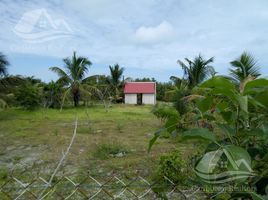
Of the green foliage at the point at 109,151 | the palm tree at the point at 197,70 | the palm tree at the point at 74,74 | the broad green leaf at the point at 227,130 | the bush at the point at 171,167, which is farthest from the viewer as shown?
the palm tree at the point at 74,74

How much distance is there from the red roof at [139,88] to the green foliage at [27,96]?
961cm

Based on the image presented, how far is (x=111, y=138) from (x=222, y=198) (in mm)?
6737

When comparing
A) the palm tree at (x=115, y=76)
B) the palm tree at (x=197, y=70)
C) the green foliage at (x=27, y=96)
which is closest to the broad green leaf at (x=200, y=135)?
the palm tree at (x=197, y=70)

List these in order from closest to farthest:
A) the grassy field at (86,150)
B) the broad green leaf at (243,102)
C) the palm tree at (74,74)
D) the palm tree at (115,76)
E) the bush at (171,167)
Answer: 1. the broad green leaf at (243,102)
2. the bush at (171,167)
3. the grassy field at (86,150)
4. the palm tree at (74,74)
5. the palm tree at (115,76)

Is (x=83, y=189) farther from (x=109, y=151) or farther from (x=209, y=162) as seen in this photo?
(x=109, y=151)

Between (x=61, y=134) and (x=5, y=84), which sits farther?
(x=5, y=84)

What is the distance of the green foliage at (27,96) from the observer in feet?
50.9

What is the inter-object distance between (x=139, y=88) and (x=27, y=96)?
Result: 10897 mm

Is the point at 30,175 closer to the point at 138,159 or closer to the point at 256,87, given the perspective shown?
the point at 138,159

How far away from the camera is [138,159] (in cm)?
511

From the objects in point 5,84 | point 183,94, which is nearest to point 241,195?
point 183,94

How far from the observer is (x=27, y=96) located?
15.5m

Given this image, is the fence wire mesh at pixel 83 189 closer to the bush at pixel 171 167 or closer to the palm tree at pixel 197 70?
the bush at pixel 171 167

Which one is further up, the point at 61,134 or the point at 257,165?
the point at 257,165
